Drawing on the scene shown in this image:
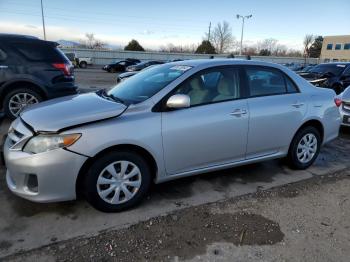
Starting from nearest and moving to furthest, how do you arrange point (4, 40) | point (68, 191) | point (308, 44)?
point (68, 191) < point (4, 40) < point (308, 44)

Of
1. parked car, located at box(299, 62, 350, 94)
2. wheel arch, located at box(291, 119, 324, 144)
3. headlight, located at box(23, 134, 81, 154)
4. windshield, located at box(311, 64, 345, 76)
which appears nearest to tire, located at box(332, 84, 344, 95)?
parked car, located at box(299, 62, 350, 94)

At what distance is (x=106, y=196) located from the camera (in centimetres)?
320

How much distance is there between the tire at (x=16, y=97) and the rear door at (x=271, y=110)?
4437mm

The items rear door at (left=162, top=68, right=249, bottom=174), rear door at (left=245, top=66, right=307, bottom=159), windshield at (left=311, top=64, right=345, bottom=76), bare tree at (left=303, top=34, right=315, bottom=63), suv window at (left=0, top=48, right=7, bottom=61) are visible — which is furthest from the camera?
bare tree at (left=303, top=34, right=315, bottom=63)

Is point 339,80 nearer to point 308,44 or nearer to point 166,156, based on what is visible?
point 166,156

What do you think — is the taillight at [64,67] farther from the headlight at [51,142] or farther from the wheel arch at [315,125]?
the wheel arch at [315,125]

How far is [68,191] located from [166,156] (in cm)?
104

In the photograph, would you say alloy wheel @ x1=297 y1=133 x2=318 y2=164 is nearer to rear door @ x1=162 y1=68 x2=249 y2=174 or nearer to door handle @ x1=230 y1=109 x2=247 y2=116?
rear door @ x1=162 y1=68 x2=249 y2=174

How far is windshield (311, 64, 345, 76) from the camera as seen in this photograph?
1167 centimetres

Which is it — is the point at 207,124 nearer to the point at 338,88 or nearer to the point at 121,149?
the point at 121,149


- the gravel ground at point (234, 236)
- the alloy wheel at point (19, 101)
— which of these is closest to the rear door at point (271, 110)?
the gravel ground at point (234, 236)

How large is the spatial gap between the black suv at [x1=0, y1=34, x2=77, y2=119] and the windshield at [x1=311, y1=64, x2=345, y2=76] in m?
9.58

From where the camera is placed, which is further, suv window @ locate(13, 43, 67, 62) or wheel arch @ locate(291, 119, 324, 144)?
suv window @ locate(13, 43, 67, 62)

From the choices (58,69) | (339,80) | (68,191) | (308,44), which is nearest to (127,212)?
(68,191)
